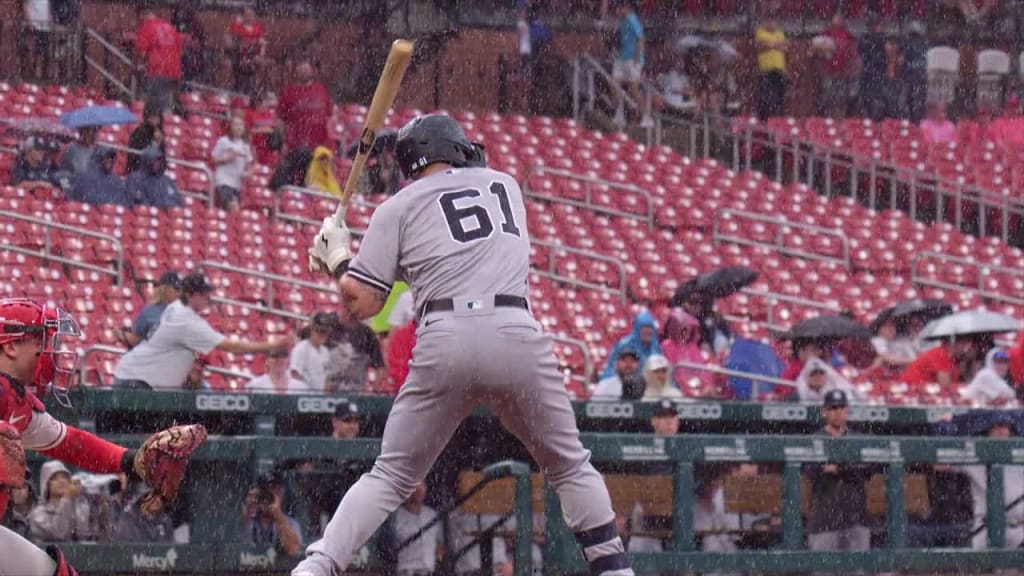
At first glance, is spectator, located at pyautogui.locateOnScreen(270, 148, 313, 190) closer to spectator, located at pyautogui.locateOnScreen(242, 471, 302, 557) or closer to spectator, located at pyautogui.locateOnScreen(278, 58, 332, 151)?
spectator, located at pyautogui.locateOnScreen(278, 58, 332, 151)

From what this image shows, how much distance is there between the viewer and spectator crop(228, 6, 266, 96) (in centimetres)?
1959

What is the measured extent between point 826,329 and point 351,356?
346 centimetres

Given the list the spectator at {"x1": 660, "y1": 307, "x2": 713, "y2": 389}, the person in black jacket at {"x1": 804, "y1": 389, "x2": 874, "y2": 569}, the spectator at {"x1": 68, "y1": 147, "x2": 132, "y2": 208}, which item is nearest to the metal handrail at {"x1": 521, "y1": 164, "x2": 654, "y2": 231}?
the spectator at {"x1": 68, "y1": 147, "x2": 132, "y2": 208}

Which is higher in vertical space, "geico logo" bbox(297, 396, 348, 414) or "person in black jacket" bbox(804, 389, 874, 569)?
"geico logo" bbox(297, 396, 348, 414)

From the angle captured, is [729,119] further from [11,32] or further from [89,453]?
[89,453]

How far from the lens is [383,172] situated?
16953mm

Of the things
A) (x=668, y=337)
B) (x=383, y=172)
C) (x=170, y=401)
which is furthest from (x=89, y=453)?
(x=383, y=172)

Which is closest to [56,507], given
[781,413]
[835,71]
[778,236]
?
[781,413]

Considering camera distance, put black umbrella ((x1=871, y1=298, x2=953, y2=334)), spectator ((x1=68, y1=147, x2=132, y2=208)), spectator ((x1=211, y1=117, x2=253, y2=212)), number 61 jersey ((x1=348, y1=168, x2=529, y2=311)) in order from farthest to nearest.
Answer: spectator ((x1=211, y1=117, x2=253, y2=212)), spectator ((x1=68, y1=147, x2=132, y2=208)), black umbrella ((x1=871, y1=298, x2=953, y2=334)), number 61 jersey ((x1=348, y1=168, x2=529, y2=311))

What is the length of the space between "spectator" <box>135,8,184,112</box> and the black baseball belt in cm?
1152

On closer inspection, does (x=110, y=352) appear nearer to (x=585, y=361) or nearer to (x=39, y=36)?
(x=585, y=361)

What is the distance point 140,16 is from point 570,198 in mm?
5408

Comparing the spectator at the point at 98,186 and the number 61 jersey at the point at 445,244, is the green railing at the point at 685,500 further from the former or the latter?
the spectator at the point at 98,186

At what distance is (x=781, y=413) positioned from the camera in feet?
33.2
